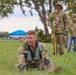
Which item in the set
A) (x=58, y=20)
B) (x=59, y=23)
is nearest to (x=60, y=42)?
(x=59, y=23)

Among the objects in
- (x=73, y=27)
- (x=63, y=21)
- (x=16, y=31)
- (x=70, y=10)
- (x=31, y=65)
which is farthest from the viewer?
(x=16, y=31)

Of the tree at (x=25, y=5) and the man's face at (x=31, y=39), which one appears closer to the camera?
the man's face at (x=31, y=39)

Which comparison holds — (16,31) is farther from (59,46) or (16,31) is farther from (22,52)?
(22,52)

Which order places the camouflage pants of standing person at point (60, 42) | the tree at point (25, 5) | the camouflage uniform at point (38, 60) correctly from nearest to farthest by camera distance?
the camouflage uniform at point (38, 60) → the camouflage pants of standing person at point (60, 42) → the tree at point (25, 5)

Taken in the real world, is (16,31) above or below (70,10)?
below

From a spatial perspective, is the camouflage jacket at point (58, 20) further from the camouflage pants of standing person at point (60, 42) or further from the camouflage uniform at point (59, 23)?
the camouflage pants of standing person at point (60, 42)

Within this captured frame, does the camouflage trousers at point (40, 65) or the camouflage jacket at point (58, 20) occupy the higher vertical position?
the camouflage jacket at point (58, 20)

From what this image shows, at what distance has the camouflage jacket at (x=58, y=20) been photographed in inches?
498

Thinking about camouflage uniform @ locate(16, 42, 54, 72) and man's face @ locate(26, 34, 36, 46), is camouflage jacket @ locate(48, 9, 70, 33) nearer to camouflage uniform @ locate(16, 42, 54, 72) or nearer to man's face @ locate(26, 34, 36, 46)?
camouflage uniform @ locate(16, 42, 54, 72)

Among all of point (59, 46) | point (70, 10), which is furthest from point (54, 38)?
point (70, 10)

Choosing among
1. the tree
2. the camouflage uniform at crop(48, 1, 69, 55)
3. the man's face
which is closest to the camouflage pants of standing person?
the camouflage uniform at crop(48, 1, 69, 55)

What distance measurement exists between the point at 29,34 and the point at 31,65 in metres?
0.90

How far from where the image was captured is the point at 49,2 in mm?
49594

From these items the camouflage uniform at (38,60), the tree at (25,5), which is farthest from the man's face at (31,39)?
the tree at (25,5)
